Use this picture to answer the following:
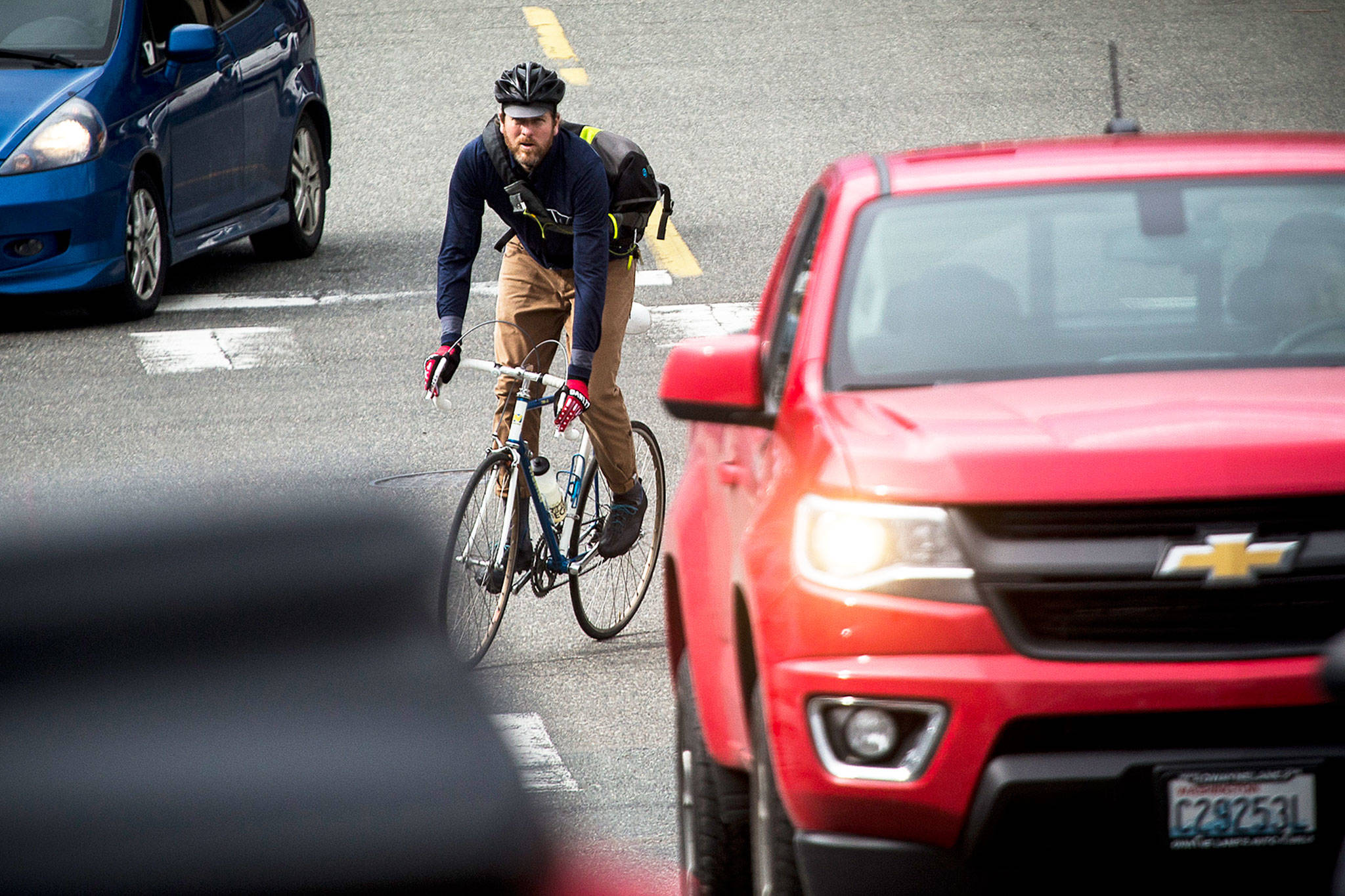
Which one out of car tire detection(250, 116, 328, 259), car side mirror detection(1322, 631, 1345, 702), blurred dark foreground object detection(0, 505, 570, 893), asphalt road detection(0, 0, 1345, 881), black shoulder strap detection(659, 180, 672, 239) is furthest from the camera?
car tire detection(250, 116, 328, 259)

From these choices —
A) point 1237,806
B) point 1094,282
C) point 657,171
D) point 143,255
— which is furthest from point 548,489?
point 657,171

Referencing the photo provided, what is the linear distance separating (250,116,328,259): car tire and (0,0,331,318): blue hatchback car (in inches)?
9.5

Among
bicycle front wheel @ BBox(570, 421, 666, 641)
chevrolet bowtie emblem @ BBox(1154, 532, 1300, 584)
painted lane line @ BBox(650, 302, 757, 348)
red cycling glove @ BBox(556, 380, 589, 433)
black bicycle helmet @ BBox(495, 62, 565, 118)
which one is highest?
black bicycle helmet @ BBox(495, 62, 565, 118)

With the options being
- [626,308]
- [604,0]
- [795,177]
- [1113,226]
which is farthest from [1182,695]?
[604,0]

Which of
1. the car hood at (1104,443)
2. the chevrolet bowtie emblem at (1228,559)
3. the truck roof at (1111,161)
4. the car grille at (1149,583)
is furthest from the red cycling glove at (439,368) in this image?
the chevrolet bowtie emblem at (1228,559)

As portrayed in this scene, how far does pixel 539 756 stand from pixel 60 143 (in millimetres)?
7308

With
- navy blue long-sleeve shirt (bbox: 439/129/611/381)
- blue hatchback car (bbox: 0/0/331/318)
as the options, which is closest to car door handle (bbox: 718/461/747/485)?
navy blue long-sleeve shirt (bbox: 439/129/611/381)

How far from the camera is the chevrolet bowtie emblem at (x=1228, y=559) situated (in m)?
3.66

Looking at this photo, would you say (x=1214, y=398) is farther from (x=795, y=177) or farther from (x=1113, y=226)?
(x=795, y=177)

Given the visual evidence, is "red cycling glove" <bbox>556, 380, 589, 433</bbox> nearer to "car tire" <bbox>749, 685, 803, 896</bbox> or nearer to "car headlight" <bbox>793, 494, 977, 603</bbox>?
"car tire" <bbox>749, 685, 803, 896</bbox>

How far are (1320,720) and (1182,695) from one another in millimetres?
249

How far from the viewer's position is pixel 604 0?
2353 centimetres

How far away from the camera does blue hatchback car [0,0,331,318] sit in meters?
12.5

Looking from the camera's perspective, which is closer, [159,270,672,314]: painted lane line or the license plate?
the license plate
